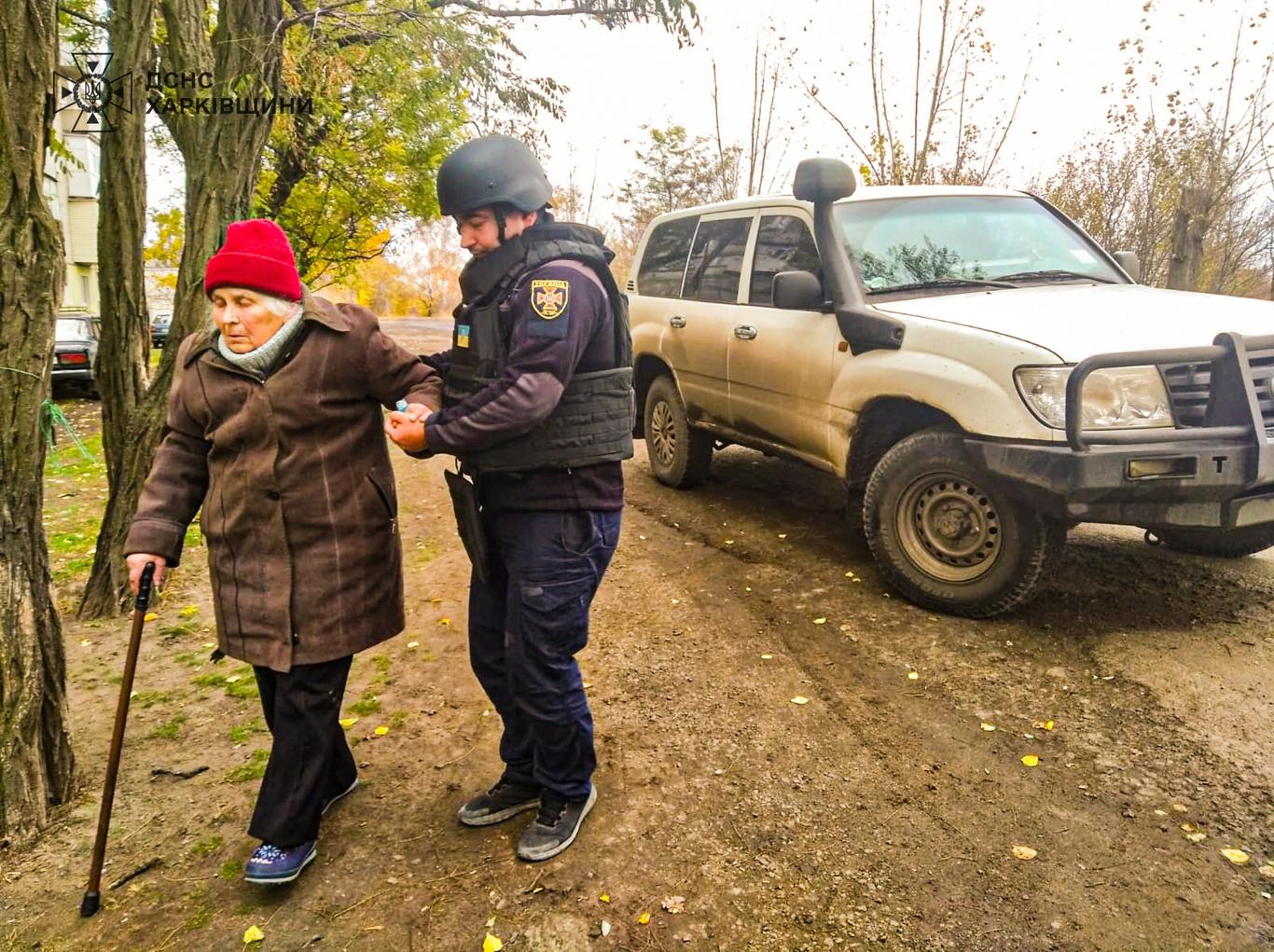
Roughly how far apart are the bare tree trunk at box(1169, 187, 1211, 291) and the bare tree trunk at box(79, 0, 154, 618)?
12.5 m

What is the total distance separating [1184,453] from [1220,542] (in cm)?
172

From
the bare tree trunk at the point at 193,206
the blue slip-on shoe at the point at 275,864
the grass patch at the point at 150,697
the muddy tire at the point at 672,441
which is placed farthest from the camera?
the muddy tire at the point at 672,441

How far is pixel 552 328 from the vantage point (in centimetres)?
226

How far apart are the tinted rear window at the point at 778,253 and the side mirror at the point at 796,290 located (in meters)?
0.40

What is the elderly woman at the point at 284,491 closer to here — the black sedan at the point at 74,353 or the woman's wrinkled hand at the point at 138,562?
the woman's wrinkled hand at the point at 138,562

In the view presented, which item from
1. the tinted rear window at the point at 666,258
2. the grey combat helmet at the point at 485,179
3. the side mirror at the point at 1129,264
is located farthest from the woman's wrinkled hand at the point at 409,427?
the side mirror at the point at 1129,264

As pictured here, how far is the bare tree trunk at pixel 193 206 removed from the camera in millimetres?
4406

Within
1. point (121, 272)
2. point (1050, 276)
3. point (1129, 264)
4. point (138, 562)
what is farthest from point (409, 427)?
point (1129, 264)

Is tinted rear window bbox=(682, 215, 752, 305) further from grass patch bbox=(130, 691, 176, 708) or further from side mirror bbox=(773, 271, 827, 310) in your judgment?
grass patch bbox=(130, 691, 176, 708)

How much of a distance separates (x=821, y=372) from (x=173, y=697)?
11.4 ft

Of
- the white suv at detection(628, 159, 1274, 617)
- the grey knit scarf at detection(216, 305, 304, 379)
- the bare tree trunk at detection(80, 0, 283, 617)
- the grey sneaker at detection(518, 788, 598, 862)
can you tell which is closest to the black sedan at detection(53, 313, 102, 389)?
the bare tree trunk at detection(80, 0, 283, 617)

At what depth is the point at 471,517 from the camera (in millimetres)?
2498

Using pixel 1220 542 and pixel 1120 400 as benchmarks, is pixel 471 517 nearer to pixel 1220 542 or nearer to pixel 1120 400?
pixel 1120 400

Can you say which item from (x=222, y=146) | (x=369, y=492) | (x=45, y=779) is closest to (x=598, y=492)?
(x=369, y=492)
